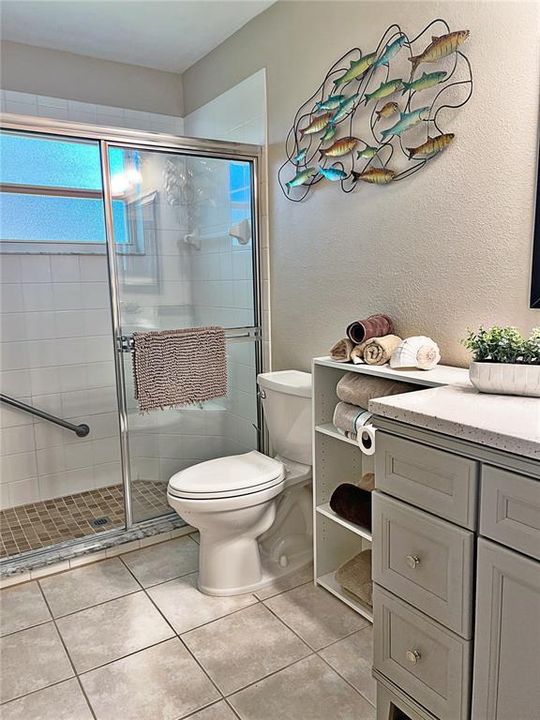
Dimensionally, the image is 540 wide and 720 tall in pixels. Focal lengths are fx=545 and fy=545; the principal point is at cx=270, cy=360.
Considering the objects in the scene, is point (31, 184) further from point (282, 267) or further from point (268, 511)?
point (268, 511)

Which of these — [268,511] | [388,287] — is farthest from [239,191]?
[268,511]

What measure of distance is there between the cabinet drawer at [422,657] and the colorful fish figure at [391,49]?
1.68 metres

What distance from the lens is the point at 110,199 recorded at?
87.7 inches

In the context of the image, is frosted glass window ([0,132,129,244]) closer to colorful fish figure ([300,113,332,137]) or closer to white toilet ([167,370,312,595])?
colorful fish figure ([300,113,332,137])

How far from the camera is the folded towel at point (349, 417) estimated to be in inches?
71.0

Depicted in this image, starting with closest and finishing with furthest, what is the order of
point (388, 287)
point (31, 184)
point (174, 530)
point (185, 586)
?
point (388, 287) → point (185, 586) → point (174, 530) → point (31, 184)

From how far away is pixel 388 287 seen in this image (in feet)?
6.52

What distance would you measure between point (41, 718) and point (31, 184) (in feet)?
7.56

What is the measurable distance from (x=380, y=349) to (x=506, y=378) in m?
0.52

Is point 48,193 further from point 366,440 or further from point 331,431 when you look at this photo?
point 366,440

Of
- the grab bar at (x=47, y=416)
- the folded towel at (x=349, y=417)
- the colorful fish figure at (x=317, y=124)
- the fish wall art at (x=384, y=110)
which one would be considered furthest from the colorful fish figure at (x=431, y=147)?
the grab bar at (x=47, y=416)

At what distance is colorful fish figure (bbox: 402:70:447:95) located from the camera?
5.50 feet

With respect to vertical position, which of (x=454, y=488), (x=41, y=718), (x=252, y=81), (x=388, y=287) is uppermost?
(x=252, y=81)

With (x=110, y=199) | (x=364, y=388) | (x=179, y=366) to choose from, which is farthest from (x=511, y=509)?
(x=110, y=199)
